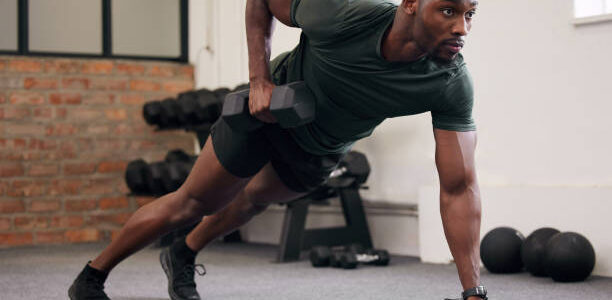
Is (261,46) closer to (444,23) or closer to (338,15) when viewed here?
(338,15)

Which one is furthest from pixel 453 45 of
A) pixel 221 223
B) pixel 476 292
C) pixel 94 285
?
pixel 94 285

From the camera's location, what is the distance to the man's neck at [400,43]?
1890 mm

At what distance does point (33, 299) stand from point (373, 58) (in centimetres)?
175

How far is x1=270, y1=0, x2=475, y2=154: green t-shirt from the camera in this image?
1.98m

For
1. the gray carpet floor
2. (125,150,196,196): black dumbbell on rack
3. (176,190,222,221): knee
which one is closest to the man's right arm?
(176,190,222,221): knee

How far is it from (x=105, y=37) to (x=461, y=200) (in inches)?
163

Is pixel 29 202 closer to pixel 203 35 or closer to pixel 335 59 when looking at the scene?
pixel 203 35

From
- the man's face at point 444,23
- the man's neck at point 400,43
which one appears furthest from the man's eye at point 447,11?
the man's neck at point 400,43

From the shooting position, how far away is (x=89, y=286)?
101 inches

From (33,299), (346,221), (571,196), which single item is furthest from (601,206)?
(33,299)

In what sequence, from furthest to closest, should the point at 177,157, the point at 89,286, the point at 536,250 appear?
the point at 177,157 < the point at 536,250 < the point at 89,286

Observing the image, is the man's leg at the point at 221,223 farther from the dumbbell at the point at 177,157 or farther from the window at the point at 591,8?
the dumbbell at the point at 177,157

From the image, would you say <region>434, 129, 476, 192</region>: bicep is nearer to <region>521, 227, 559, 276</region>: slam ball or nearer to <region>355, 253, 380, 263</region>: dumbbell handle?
<region>521, 227, 559, 276</region>: slam ball

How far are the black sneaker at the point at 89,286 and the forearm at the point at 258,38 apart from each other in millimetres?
840
